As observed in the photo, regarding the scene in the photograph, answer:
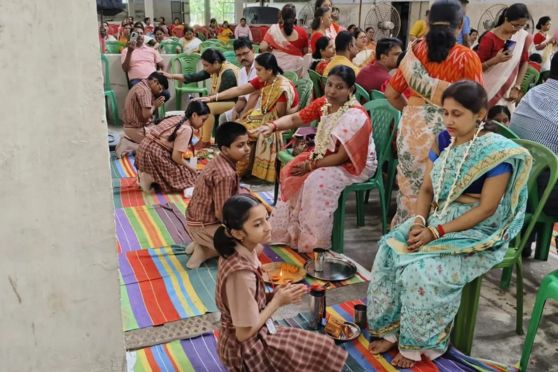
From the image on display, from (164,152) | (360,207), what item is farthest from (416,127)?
(164,152)

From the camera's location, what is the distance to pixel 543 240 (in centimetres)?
311

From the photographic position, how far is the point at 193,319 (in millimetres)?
2557

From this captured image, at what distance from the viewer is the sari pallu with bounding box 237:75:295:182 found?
14.2 feet

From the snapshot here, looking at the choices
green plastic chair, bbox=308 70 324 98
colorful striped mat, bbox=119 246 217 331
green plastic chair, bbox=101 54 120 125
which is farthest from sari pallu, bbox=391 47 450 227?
green plastic chair, bbox=101 54 120 125

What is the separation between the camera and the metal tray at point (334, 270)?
2924mm

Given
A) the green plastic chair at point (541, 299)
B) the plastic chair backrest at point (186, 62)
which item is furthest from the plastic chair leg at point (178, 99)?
the green plastic chair at point (541, 299)

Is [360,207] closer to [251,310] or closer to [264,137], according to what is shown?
[264,137]

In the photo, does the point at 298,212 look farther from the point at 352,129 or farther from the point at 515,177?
the point at 515,177

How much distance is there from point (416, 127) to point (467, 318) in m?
1.06

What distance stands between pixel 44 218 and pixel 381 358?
1.53 m

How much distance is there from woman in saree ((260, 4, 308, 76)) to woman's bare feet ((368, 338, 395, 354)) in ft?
13.4

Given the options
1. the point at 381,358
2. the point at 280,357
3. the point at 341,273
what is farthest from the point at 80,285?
the point at 341,273

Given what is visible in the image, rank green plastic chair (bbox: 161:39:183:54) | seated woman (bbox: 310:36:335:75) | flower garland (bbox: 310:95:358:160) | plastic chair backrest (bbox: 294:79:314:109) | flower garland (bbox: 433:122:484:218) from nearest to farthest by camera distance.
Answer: flower garland (bbox: 433:122:484:218), flower garland (bbox: 310:95:358:160), plastic chair backrest (bbox: 294:79:314:109), seated woman (bbox: 310:36:335:75), green plastic chair (bbox: 161:39:183:54)

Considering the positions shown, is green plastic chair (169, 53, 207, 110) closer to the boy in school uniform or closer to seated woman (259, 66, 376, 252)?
seated woman (259, 66, 376, 252)
